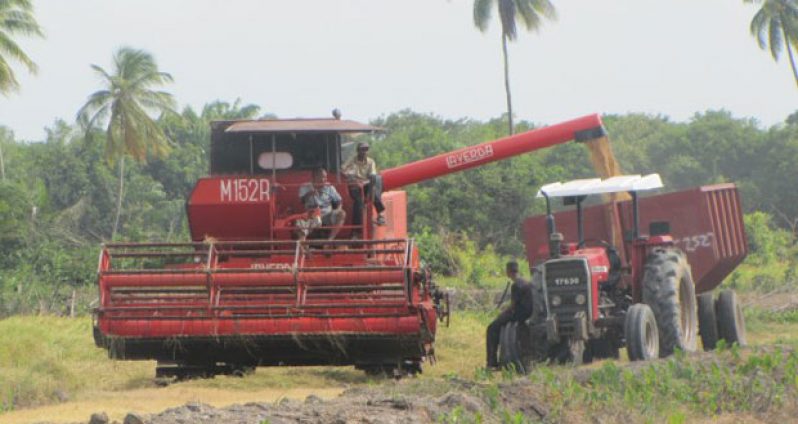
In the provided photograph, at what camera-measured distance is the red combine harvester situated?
14.6 m

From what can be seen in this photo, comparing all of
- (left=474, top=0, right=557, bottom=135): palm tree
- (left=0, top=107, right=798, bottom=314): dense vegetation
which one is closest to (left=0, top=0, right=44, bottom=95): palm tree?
(left=0, top=107, right=798, bottom=314): dense vegetation

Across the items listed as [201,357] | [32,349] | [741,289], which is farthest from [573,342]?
[741,289]

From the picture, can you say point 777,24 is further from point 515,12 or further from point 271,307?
point 271,307

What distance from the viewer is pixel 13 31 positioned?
39.8 metres

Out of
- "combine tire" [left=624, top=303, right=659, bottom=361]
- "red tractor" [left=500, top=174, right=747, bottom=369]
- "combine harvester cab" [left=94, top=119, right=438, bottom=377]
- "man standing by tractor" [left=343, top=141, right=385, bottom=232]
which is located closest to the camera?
"combine tire" [left=624, top=303, right=659, bottom=361]

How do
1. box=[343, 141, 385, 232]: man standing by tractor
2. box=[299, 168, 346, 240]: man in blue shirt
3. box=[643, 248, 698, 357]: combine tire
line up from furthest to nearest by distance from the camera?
box=[343, 141, 385, 232]: man standing by tractor < box=[299, 168, 346, 240]: man in blue shirt < box=[643, 248, 698, 357]: combine tire

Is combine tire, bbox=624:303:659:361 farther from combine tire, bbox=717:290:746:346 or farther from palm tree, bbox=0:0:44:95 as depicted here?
palm tree, bbox=0:0:44:95

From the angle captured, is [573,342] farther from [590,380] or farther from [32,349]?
[32,349]

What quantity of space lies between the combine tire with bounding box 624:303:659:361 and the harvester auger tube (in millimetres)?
4352

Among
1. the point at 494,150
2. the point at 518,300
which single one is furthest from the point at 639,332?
the point at 494,150

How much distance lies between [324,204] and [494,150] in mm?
3344

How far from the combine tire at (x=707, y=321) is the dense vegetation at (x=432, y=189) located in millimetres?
14864

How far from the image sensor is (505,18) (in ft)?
162

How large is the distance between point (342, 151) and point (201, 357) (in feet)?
10.5
